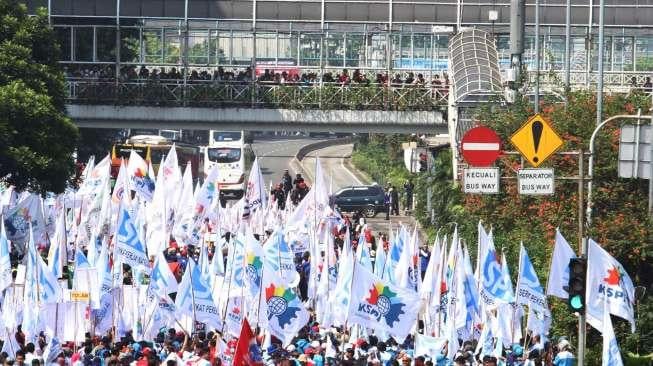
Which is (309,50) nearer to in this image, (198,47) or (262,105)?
(262,105)

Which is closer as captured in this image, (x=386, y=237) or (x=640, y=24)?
(x=386, y=237)

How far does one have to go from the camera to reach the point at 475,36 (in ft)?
194

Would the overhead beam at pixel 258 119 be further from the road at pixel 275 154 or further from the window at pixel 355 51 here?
the road at pixel 275 154

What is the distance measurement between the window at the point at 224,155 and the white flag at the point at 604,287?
53794 mm

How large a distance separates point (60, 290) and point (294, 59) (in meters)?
36.0

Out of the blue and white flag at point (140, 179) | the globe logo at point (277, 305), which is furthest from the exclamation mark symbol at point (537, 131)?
the blue and white flag at point (140, 179)

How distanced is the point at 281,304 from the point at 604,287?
5.00m

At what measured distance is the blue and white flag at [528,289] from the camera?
31.6 metres

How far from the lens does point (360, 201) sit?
67188mm

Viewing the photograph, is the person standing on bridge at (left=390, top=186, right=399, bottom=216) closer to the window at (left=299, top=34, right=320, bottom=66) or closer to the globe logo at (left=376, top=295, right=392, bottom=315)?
the window at (left=299, top=34, right=320, bottom=66)

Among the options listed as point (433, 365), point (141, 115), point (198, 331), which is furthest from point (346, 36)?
point (433, 365)

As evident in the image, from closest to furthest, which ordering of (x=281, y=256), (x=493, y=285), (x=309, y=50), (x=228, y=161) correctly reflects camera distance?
(x=493, y=285)
(x=281, y=256)
(x=309, y=50)
(x=228, y=161)

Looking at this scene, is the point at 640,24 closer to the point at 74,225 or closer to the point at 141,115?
the point at 141,115

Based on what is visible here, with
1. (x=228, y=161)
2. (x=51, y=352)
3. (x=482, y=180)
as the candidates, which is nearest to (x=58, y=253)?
(x=51, y=352)
